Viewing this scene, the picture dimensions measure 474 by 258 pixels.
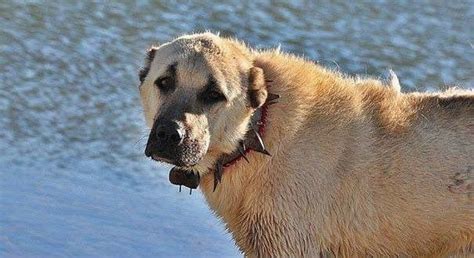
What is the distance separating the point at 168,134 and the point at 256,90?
21.5 inches

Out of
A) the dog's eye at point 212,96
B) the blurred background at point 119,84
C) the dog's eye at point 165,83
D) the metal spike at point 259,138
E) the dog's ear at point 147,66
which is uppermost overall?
the dog's eye at point 212,96

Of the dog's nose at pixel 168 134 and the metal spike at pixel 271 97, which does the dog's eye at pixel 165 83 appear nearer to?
the dog's nose at pixel 168 134

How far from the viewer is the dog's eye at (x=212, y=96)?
614 cm

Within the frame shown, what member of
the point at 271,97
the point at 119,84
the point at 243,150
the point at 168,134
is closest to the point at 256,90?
the point at 271,97

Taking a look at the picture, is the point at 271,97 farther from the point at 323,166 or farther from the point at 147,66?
the point at 147,66

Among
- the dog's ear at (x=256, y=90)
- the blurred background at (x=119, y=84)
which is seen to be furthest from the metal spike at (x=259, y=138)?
the blurred background at (x=119, y=84)

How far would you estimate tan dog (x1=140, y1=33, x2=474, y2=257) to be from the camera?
A: 6.29 meters

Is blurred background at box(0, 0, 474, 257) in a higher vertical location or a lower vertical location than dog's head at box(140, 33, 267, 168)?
lower

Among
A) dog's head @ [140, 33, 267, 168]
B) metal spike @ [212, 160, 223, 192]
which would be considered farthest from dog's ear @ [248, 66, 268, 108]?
metal spike @ [212, 160, 223, 192]

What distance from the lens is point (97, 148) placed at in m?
8.84

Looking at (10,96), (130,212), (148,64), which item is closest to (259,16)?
(10,96)

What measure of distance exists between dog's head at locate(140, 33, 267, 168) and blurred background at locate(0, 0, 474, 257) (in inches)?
61.3

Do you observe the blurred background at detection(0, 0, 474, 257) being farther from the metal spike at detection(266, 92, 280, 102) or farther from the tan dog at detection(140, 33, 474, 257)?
the metal spike at detection(266, 92, 280, 102)

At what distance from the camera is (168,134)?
593 centimetres
